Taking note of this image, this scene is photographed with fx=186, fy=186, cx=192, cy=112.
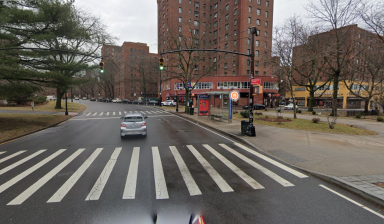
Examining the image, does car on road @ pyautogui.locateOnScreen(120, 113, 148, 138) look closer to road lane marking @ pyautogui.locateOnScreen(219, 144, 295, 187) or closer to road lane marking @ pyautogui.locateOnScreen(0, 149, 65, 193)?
road lane marking @ pyautogui.locateOnScreen(0, 149, 65, 193)

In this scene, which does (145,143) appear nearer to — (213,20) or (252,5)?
(252,5)

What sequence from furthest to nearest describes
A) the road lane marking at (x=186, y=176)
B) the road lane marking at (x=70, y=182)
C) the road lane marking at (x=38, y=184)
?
1. the road lane marking at (x=186, y=176)
2. the road lane marking at (x=70, y=182)
3. the road lane marking at (x=38, y=184)

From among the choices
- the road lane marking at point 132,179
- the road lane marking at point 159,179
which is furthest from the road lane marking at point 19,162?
the road lane marking at point 159,179

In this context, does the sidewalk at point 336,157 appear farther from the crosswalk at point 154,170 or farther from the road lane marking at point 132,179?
the road lane marking at point 132,179

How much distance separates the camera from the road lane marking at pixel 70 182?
4.53 m

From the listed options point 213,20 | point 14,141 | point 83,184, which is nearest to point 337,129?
point 83,184

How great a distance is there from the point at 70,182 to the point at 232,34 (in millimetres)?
58812

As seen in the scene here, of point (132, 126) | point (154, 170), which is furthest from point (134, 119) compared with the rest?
point (154, 170)

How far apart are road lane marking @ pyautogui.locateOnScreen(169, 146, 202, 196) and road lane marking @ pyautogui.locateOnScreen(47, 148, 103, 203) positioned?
3.14 m

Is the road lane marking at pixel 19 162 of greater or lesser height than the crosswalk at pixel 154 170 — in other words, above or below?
below

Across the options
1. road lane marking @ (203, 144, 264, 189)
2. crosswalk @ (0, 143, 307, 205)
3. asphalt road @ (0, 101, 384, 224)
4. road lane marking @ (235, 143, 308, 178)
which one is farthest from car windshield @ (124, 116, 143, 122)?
road lane marking @ (235, 143, 308, 178)

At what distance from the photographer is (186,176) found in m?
5.81

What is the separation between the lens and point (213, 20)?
207 ft

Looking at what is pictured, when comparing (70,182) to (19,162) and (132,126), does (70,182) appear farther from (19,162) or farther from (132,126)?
(132,126)
